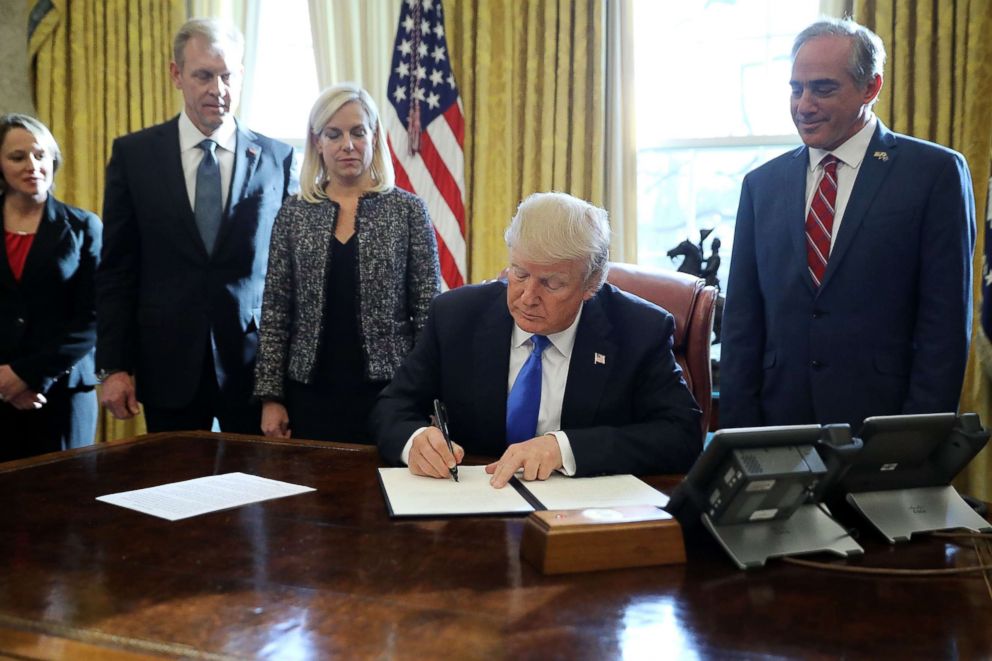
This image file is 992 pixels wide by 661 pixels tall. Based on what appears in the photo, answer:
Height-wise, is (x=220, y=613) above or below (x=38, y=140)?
below

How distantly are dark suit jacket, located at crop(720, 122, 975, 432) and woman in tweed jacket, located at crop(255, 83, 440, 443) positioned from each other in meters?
0.99

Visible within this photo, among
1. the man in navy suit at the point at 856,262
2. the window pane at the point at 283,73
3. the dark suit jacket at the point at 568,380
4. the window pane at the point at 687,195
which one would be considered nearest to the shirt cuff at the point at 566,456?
the dark suit jacket at the point at 568,380

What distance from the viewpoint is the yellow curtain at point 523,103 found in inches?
171

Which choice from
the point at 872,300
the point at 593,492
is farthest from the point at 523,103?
the point at 593,492

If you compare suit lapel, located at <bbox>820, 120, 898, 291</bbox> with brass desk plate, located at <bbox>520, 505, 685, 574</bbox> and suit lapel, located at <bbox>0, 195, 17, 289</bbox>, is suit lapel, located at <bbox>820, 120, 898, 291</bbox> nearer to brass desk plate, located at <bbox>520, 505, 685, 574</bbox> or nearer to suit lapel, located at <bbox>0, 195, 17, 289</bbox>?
brass desk plate, located at <bbox>520, 505, 685, 574</bbox>

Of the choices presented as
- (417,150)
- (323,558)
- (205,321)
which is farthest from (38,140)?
(323,558)

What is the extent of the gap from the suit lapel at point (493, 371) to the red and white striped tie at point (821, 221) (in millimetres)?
896

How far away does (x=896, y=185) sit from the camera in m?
2.49

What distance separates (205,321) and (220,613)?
188cm

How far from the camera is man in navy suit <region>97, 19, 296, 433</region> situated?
2.99 m

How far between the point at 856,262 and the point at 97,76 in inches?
172

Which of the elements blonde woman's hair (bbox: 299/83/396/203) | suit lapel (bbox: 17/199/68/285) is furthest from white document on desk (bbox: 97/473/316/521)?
suit lapel (bbox: 17/199/68/285)

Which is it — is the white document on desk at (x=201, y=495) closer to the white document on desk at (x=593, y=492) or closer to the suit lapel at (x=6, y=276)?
the white document on desk at (x=593, y=492)

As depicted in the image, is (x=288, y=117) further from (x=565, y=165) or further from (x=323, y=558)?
(x=323, y=558)
